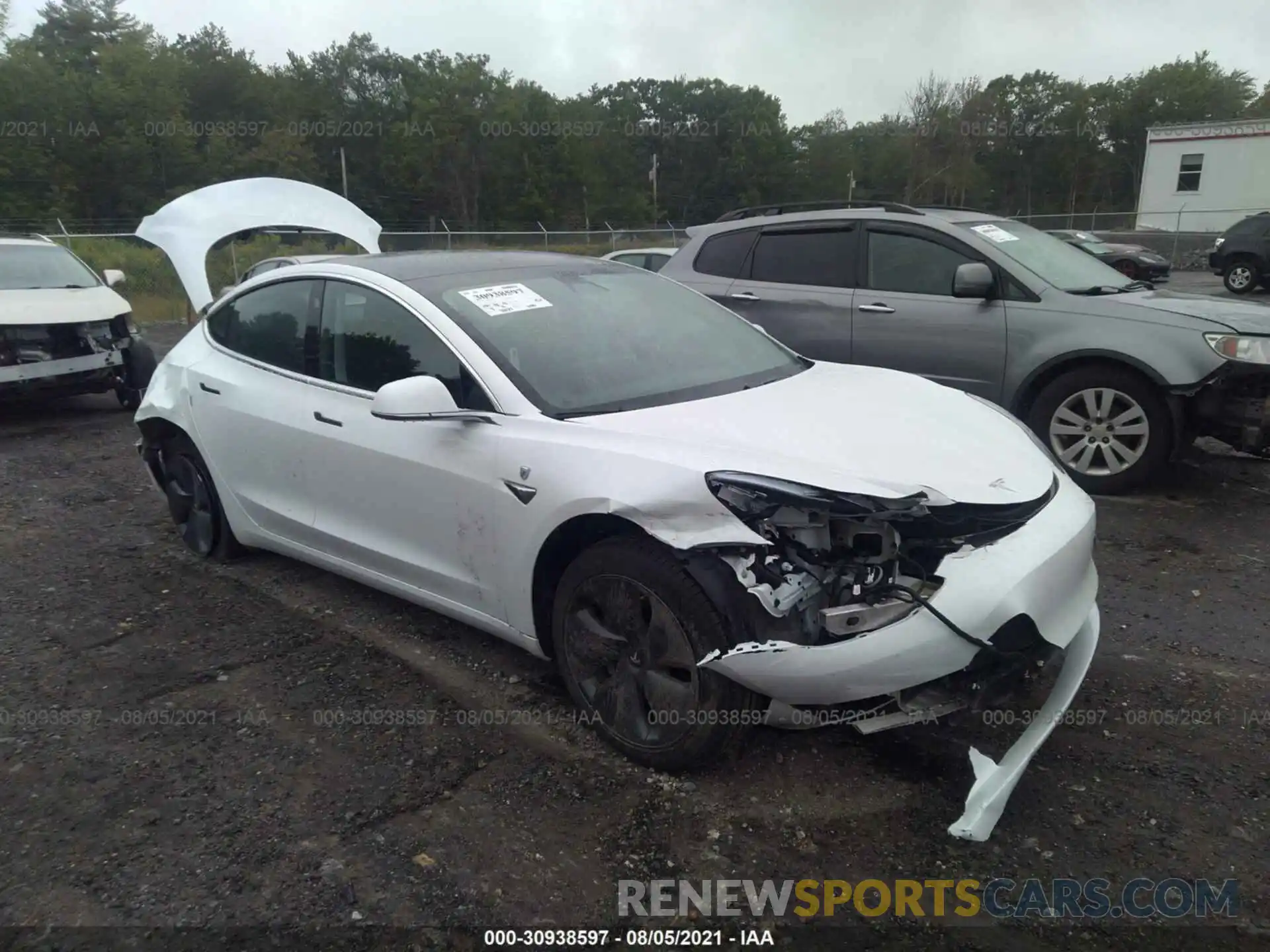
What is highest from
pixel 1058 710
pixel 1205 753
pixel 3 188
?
pixel 3 188

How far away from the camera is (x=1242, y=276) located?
60.1 feet

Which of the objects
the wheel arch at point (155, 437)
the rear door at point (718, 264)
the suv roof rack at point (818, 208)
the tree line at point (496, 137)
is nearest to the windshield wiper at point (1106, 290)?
the suv roof rack at point (818, 208)

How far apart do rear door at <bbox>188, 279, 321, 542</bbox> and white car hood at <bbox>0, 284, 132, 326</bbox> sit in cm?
434

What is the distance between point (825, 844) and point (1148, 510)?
3.70 m

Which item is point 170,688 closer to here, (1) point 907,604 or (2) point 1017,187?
(1) point 907,604

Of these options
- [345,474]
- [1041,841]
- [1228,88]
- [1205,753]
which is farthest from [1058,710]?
[1228,88]

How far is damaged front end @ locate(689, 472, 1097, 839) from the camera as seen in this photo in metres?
2.43

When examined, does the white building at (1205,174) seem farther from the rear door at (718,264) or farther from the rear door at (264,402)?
the rear door at (264,402)

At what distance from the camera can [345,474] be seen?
3.68m

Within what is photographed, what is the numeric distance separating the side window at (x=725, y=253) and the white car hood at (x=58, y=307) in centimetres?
543

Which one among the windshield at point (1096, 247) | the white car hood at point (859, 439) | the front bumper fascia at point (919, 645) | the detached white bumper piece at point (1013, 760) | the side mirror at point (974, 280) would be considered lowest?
the detached white bumper piece at point (1013, 760)

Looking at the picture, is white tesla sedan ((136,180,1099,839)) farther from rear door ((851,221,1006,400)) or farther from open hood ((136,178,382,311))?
open hood ((136,178,382,311))

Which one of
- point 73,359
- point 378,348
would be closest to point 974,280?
point 378,348

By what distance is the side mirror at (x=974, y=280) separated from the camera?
18.5 ft
